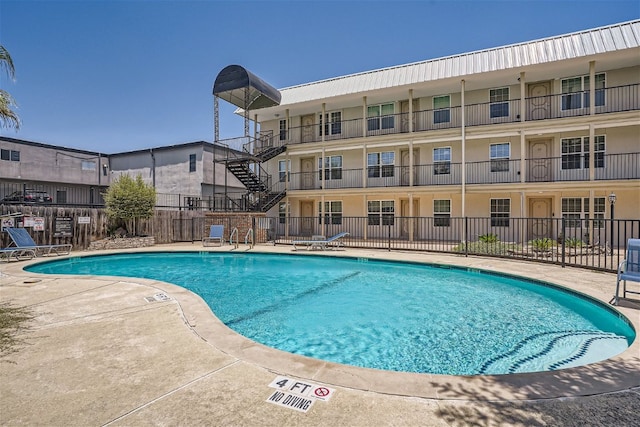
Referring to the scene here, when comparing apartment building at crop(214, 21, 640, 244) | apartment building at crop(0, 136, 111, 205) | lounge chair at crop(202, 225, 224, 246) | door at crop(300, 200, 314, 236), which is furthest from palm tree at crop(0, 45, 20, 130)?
apartment building at crop(0, 136, 111, 205)

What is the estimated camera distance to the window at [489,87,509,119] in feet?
56.0

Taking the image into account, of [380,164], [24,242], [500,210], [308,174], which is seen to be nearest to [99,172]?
[24,242]

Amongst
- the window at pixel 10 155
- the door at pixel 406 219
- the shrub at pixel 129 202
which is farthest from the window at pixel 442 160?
the window at pixel 10 155

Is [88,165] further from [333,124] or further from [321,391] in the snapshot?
[321,391]

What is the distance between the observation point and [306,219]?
21.8m

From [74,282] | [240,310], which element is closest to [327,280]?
[240,310]

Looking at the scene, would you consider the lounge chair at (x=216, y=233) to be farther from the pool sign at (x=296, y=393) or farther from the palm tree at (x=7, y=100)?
the pool sign at (x=296, y=393)

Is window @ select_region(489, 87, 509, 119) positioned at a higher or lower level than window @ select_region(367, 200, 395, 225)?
higher

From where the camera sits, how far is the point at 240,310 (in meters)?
6.12

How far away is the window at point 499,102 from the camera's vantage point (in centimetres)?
1708

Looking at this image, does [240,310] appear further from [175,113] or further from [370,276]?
[175,113]

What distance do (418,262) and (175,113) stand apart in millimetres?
19187

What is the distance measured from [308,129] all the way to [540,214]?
14.9 metres

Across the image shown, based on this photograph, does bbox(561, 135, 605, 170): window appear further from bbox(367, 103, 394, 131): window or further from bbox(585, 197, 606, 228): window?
bbox(367, 103, 394, 131): window
